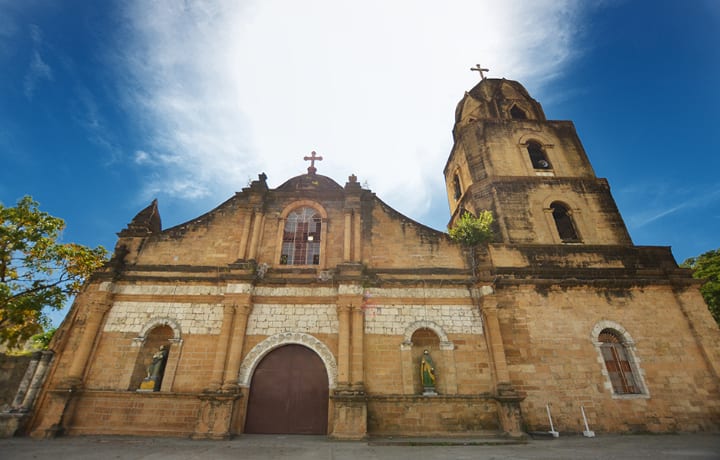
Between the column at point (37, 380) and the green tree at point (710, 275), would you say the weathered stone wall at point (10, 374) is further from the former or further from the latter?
the green tree at point (710, 275)

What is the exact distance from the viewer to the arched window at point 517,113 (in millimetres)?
17881

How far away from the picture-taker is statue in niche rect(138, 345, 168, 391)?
1009cm

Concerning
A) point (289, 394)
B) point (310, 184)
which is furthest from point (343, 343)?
point (310, 184)

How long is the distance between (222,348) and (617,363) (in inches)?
523

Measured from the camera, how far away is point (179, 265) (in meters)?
12.0

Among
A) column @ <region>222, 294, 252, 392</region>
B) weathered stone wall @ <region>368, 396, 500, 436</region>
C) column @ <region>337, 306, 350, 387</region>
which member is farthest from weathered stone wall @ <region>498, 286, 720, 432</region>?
column @ <region>222, 294, 252, 392</region>

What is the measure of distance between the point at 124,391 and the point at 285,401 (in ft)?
16.3

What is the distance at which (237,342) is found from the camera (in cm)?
1043

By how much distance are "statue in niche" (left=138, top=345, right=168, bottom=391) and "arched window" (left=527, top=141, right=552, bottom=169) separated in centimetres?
1782

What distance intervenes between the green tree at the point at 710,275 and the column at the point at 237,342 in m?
23.2

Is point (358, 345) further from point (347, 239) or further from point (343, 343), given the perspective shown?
point (347, 239)

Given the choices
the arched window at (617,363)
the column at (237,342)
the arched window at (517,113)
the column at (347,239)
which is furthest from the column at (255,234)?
the arched window at (517,113)

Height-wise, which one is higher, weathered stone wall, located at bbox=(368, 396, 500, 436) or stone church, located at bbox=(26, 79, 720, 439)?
stone church, located at bbox=(26, 79, 720, 439)

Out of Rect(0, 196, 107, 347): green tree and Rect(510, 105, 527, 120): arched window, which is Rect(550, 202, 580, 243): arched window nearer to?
Rect(510, 105, 527, 120): arched window
